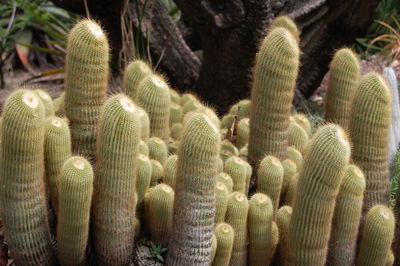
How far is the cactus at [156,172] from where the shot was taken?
116 inches

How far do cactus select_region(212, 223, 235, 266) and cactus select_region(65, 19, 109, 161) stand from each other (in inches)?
27.2

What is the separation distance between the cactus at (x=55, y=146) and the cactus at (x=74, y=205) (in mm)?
159

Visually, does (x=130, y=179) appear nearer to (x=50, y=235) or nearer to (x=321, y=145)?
(x=50, y=235)

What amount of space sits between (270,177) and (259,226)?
271 mm

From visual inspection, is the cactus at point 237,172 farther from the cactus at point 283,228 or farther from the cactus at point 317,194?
the cactus at point 317,194

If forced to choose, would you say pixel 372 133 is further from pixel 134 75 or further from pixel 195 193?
pixel 134 75

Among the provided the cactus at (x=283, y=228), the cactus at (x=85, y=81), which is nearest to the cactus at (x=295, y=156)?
the cactus at (x=283, y=228)

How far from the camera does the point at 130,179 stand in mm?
2514

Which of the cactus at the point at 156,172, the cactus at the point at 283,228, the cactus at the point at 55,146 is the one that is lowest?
the cactus at the point at 283,228

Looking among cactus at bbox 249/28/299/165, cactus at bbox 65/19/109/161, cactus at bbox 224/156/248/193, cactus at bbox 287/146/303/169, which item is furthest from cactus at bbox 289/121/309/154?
cactus at bbox 65/19/109/161

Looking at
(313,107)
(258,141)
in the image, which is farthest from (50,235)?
(313,107)

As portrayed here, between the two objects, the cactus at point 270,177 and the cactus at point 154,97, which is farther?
the cactus at point 154,97

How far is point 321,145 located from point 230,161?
584 millimetres

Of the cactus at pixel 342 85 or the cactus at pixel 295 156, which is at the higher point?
the cactus at pixel 342 85
